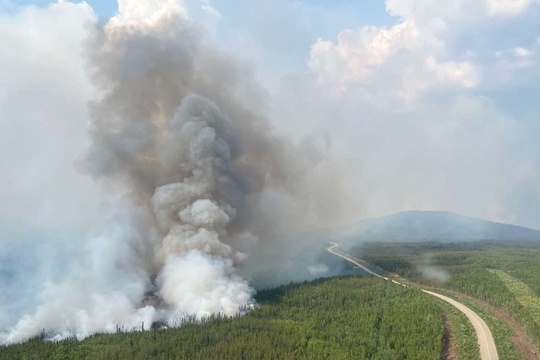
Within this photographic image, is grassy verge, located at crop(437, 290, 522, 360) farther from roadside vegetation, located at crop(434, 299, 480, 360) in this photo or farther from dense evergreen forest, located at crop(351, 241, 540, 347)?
dense evergreen forest, located at crop(351, 241, 540, 347)

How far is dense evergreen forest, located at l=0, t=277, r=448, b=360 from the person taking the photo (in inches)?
2692

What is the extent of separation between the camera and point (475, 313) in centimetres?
9606

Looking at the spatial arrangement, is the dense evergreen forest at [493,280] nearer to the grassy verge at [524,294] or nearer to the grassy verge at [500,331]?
A: the grassy verge at [524,294]

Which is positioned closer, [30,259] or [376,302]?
[376,302]

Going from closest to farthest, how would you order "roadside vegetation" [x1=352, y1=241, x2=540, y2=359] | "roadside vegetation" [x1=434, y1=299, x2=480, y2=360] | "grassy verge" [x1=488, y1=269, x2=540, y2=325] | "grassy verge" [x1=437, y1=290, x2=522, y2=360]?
"grassy verge" [x1=437, y1=290, x2=522, y2=360] → "roadside vegetation" [x1=434, y1=299, x2=480, y2=360] → "roadside vegetation" [x1=352, y1=241, x2=540, y2=359] → "grassy verge" [x1=488, y1=269, x2=540, y2=325]

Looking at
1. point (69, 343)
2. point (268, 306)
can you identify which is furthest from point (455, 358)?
point (69, 343)

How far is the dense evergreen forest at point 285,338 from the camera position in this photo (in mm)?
68375

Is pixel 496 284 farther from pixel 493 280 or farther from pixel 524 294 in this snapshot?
pixel 524 294

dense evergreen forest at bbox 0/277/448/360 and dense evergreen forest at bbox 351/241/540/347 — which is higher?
dense evergreen forest at bbox 351/241/540/347

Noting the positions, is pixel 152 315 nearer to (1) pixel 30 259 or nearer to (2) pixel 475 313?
(1) pixel 30 259

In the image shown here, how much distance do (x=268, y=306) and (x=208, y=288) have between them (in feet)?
61.5

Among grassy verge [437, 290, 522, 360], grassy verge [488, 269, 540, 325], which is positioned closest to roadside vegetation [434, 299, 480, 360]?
grassy verge [437, 290, 522, 360]

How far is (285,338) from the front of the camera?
74.5 m

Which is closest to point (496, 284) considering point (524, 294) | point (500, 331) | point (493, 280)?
point (493, 280)
